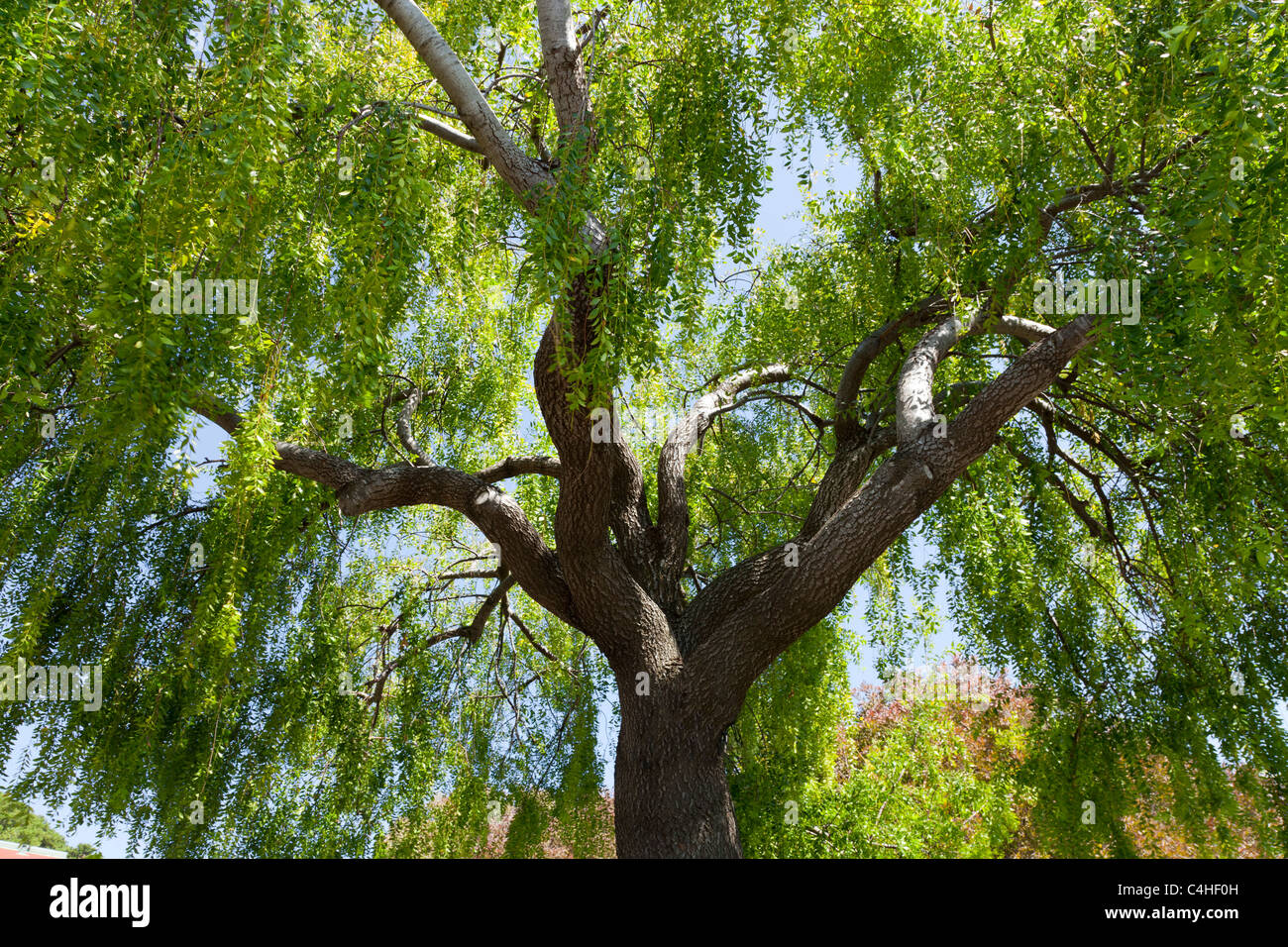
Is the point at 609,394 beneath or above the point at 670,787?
above

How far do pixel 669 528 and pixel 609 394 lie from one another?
1.75 m

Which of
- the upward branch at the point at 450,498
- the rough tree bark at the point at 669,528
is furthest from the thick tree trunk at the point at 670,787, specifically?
the upward branch at the point at 450,498

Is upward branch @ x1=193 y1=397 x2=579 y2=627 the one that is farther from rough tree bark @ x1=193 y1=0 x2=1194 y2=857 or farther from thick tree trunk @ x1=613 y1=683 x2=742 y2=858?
thick tree trunk @ x1=613 y1=683 x2=742 y2=858

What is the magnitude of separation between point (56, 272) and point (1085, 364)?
3.55 metres

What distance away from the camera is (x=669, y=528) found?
3.97m

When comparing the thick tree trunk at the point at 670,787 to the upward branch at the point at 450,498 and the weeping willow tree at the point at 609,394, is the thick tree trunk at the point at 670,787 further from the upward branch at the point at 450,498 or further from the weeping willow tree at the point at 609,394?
the upward branch at the point at 450,498

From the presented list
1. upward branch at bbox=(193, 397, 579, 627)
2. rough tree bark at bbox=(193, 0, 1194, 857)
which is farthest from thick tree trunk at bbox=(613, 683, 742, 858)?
upward branch at bbox=(193, 397, 579, 627)

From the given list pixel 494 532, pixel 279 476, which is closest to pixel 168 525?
pixel 279 476

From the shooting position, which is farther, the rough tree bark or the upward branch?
the upward branch

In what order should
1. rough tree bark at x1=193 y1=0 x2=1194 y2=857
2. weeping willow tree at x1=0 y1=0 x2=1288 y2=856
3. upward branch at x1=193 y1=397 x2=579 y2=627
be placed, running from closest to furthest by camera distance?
weeping willow tree at x1=0 y1=0 x2=1288 y2=856
rough tree bark at x1=193 y1=0 x2=1194 y2=857
upward branch at x1=193 y1=397 x2=579 y2=627

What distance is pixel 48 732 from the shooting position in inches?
137

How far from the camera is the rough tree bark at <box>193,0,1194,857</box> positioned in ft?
9.73

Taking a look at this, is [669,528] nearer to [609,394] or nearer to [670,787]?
[670,787]

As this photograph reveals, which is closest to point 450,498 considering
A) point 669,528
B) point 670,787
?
point 669,528
